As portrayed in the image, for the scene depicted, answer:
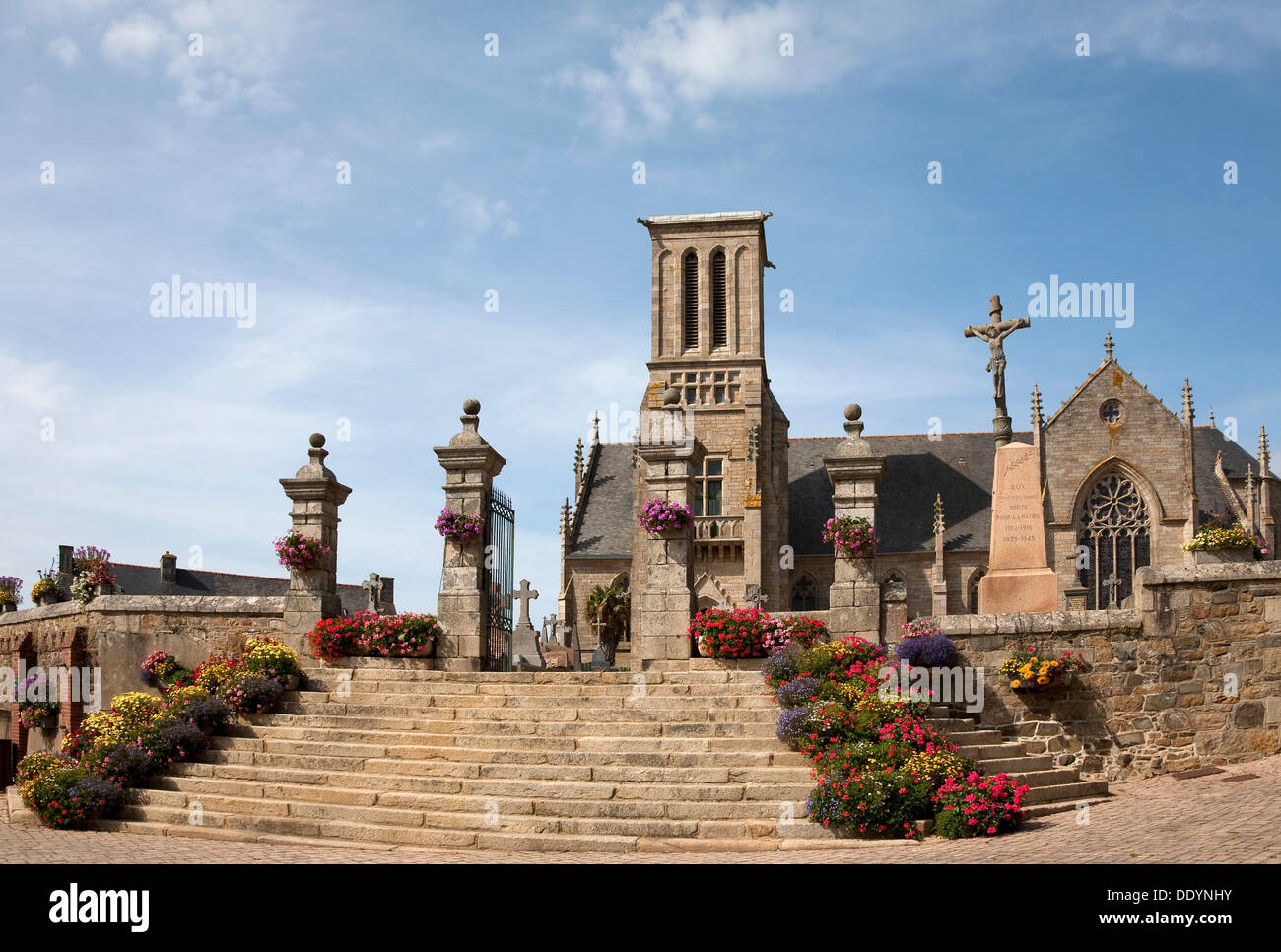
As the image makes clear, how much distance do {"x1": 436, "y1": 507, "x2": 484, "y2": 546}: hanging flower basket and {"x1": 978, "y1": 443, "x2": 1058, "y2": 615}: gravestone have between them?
273 inches

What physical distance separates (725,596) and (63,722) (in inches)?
1061

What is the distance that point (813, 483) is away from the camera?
46125 mm

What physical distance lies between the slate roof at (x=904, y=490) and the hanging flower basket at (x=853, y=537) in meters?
27.2

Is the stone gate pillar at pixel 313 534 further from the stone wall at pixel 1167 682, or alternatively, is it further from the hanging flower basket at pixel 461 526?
the stone wall at pixel 1167 682

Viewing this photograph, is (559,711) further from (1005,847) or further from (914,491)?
(914,491)

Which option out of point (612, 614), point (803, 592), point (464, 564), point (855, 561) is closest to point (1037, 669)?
point (855, 561)

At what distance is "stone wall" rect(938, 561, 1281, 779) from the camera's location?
43.6 feet

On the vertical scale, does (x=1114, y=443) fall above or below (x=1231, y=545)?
above

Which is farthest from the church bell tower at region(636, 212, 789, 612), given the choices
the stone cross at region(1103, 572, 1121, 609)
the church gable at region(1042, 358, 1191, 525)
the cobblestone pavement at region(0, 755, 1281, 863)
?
the cobblestone pavement at region(0, 755, 1281, 863)

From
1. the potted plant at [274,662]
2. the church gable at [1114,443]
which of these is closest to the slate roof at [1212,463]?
the church gable at [1114,443]

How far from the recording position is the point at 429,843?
10.6 metres

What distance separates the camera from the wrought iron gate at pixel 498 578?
54.0ft

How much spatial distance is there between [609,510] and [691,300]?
8.49 metres

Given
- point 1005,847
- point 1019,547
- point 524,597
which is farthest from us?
point 524,597
